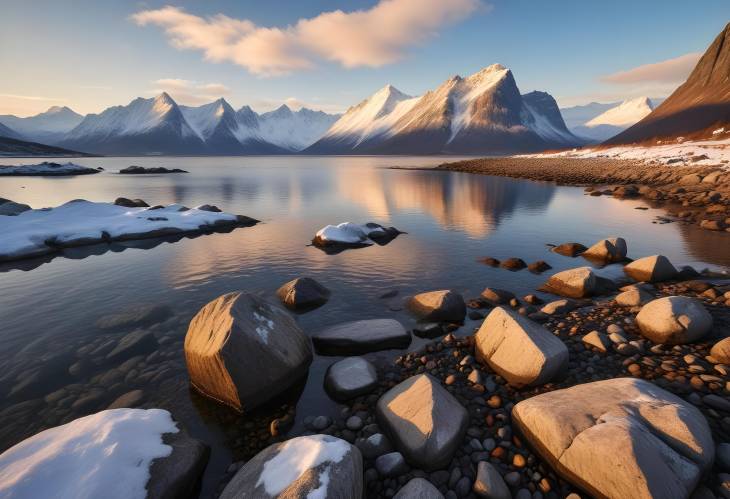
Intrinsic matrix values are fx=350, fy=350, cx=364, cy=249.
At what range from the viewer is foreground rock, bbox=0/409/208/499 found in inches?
204

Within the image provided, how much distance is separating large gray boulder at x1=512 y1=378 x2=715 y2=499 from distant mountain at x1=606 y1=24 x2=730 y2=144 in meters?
111

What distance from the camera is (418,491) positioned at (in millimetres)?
5398

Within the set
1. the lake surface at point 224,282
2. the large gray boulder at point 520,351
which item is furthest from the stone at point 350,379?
the large gray boulder at point 520,351

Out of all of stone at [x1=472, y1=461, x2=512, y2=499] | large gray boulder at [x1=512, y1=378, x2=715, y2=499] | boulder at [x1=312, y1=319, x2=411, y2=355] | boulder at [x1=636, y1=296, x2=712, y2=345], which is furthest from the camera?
boulder at [x1=312, y1=319, x2=411, y2=355]

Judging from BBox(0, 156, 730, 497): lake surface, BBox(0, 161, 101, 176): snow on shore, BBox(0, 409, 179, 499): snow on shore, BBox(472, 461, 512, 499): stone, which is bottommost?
BBox(0, 161, 101, 176): snow on shore

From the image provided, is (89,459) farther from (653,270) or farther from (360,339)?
(653,270)

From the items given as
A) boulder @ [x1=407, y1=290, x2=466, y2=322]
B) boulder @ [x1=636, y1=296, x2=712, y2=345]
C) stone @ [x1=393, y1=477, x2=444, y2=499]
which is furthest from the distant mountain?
stone @ [x1=393, y1=477, x2=444, y2=499]

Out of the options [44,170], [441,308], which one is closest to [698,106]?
[441,308]

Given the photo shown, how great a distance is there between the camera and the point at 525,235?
26.0m

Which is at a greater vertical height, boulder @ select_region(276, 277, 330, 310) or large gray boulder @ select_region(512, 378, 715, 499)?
large gray boulder @ select_region(512, 378, 715, 499)

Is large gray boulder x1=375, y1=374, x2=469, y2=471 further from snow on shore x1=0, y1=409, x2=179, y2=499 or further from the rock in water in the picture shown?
snow on shore x1=0, y1=409, x2=179, y2=499

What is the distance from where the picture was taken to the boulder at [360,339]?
34.2 feet

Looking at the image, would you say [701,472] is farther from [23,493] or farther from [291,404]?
[23,493]

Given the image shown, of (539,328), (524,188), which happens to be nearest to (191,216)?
(539,328)
